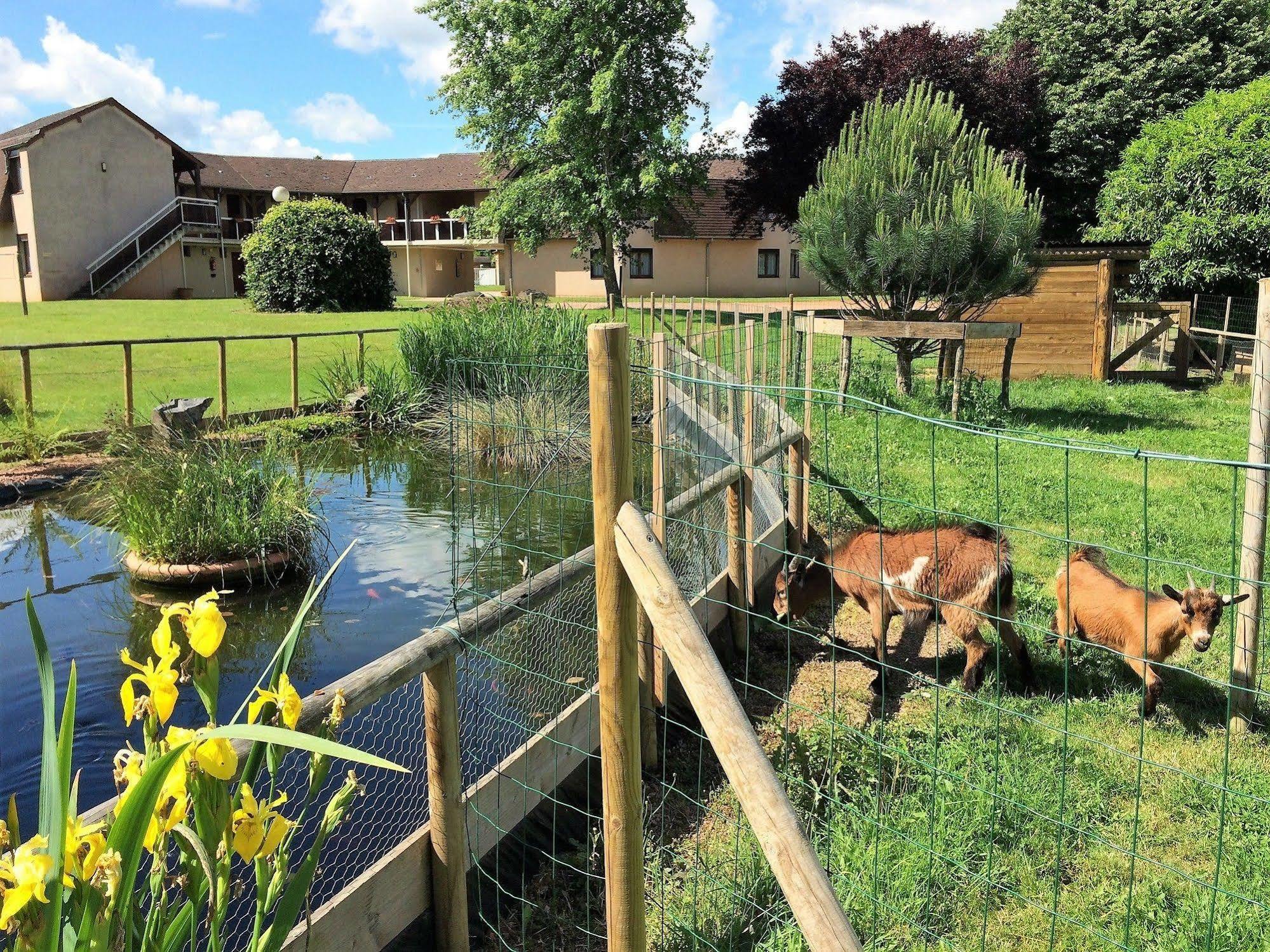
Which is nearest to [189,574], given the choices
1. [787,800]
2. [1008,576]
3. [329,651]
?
[329,651]

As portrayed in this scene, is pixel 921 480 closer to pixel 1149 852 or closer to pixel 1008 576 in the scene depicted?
pixel 1008 576

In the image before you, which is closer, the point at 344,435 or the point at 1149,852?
the point at 1149,852

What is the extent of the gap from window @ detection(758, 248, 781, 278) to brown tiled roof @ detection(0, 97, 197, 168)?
26228 millimetres

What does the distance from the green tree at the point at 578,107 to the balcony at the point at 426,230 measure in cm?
1646

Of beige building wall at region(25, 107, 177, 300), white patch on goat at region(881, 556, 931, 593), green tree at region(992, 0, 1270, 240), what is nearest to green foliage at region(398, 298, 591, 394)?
white patch on goat at region(881, 556, 931, 593)

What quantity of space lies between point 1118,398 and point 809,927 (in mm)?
14814

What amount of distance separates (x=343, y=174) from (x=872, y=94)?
114 ft

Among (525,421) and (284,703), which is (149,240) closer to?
(525,421)

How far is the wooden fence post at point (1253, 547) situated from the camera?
462 cm

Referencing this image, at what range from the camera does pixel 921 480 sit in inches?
365

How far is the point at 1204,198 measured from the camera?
20406 millimetres

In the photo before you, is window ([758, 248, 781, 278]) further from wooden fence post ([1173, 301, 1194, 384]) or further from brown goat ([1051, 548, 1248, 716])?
brown goat ([1051, 548, 1248, 716])

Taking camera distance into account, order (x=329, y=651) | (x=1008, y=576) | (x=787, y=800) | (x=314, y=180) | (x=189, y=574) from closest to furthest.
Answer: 1. (x=787, y=800)
2. (x=1008, y=576)
3. (x=329, y=651)
4. (x=189, y=574)
5. (x=314, y=180)

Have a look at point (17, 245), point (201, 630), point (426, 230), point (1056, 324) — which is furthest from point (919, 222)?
point (426, 230)
